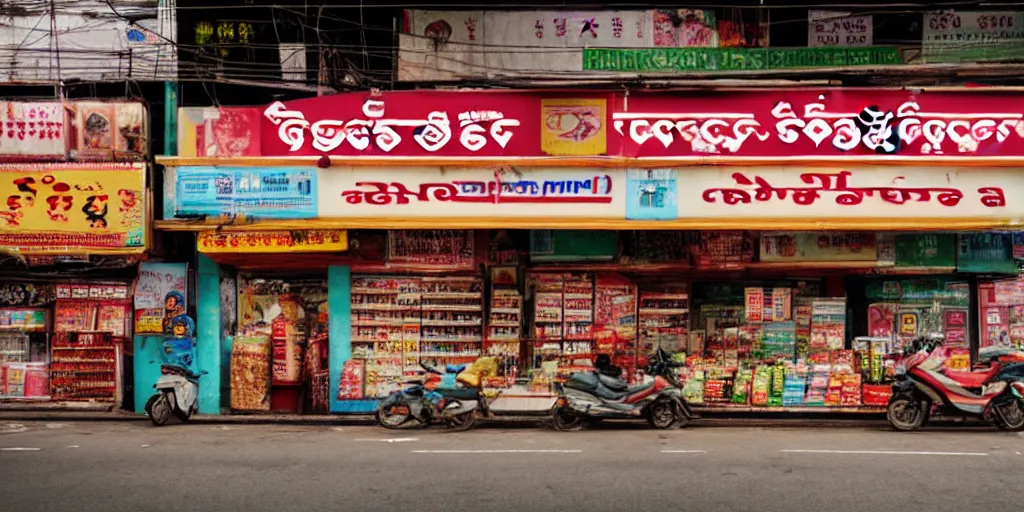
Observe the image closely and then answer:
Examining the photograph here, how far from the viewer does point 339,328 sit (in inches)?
653

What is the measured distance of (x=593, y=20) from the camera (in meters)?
17.0

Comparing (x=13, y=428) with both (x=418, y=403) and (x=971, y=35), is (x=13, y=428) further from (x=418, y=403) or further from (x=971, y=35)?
(x=971, y=35)

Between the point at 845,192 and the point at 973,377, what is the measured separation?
337 cm

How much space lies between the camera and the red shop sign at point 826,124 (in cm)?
1559

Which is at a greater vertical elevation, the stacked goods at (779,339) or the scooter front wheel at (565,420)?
the stacked goods at (779,339)

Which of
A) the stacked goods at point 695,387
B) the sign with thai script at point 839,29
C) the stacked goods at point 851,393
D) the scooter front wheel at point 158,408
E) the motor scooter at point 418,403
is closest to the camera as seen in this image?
the motor scooter at point 418,403

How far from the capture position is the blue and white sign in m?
15.6

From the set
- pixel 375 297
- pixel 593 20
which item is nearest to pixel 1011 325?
pixel 593 20

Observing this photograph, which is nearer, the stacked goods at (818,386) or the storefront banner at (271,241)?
the storefront banner at (271,241)

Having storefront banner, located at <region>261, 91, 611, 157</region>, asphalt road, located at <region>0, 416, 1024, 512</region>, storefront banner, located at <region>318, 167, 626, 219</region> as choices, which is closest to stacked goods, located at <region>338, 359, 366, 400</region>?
storefront banner, located at <region>318, 167, 626, 219</region>

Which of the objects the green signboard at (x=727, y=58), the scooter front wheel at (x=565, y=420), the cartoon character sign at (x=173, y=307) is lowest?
the scooter front wheel at (x=565, y=420)

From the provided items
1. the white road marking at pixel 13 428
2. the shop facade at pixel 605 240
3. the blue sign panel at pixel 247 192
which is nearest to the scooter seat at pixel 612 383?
the shop facade at pixel 605 240

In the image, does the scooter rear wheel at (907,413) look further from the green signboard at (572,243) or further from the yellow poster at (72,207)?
the yellow poster at (72,207)

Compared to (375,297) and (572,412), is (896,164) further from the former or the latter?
(375,297)
